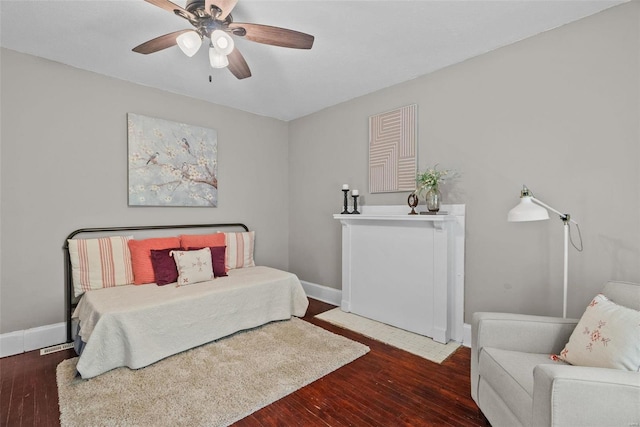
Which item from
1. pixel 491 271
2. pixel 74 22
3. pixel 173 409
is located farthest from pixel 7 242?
pixel 491 271

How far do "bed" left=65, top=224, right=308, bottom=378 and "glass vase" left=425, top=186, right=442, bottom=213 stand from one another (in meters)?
1.65

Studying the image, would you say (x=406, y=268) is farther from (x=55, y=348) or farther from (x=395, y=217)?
(x=55, y=348)

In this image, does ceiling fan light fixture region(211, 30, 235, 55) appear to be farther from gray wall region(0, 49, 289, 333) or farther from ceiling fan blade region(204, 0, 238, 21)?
gray wall region(0, 49, 289, 333)

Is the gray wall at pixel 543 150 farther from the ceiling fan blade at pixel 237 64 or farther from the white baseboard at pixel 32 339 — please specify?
the white baseboard at pixel 32 339

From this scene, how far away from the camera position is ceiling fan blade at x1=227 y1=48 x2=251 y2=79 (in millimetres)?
2116

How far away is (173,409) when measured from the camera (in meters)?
1.80

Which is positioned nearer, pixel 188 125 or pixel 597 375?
pixel 597 375

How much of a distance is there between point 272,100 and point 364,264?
230cm

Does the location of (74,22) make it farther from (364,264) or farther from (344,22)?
(364,264)

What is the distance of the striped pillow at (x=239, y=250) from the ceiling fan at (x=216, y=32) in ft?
7.15

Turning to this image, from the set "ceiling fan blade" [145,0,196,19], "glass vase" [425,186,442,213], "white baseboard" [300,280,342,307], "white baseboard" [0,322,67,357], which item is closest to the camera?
"ceiling fan blade" [145,0,196,19]

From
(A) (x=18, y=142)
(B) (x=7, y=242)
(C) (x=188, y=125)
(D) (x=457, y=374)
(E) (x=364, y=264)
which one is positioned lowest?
(D) (x=457, y=374)

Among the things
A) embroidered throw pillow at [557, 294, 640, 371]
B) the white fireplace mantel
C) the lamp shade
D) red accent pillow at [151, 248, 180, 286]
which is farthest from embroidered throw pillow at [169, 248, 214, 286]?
embroidered throw pillow at [557, 294, 640, 371]

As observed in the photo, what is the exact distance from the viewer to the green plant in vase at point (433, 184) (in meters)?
2.78
